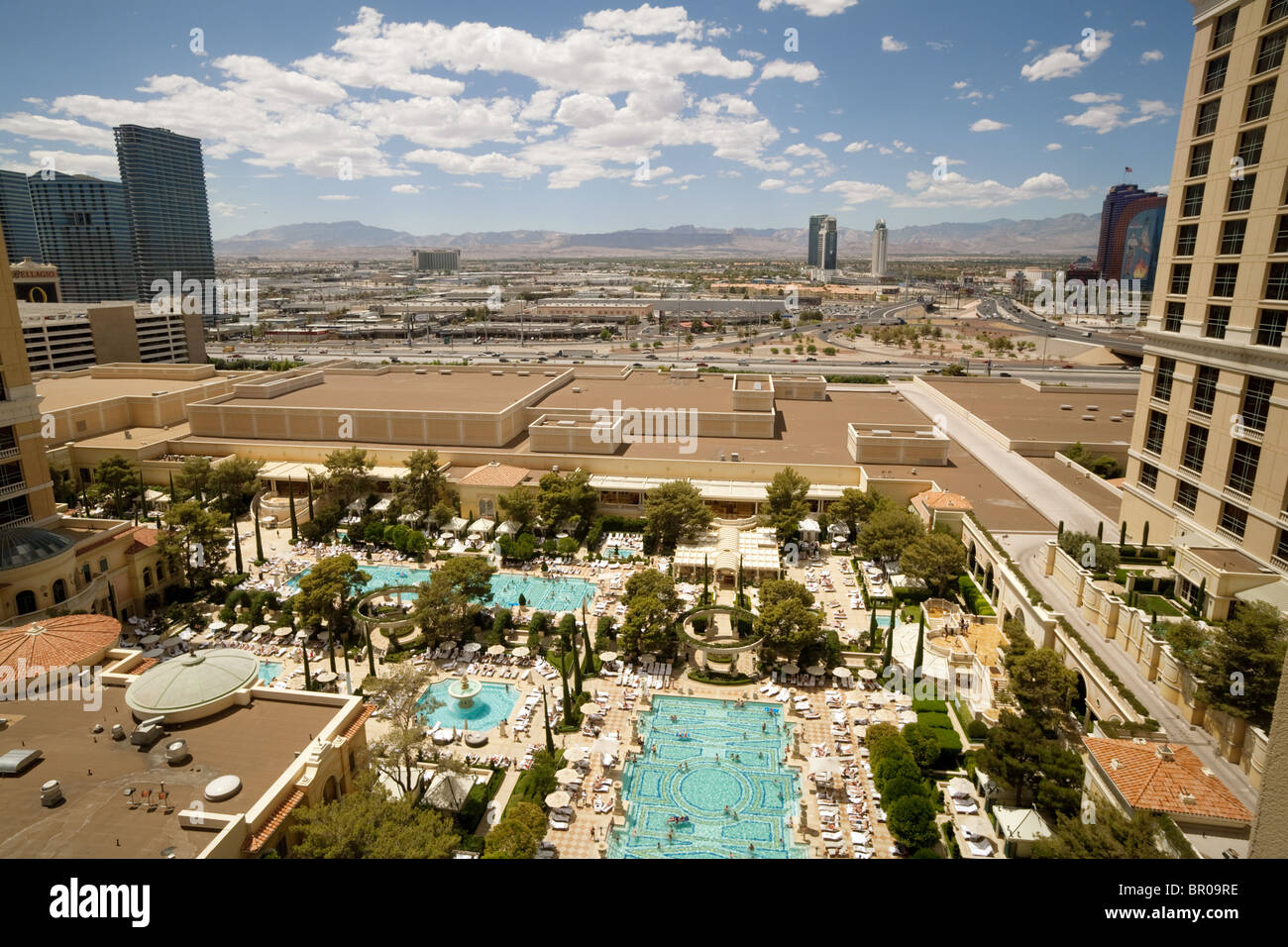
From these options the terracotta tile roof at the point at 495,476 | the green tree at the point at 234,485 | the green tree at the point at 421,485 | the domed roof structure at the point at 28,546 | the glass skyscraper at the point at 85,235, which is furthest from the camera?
the glass skyscraper at the point at 85,235

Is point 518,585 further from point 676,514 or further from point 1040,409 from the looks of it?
point 1040,409

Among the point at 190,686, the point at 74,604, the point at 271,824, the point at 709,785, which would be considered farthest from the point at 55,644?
the point at 709,785

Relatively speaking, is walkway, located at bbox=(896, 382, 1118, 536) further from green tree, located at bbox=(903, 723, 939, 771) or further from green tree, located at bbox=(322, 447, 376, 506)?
green tree, located at bbox=(322, 447, 376, 506)

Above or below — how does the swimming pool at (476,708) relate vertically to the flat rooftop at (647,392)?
below

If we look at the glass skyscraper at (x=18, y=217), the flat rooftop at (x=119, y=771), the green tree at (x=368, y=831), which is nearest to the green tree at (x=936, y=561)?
the green tree at (x=368, y=831)

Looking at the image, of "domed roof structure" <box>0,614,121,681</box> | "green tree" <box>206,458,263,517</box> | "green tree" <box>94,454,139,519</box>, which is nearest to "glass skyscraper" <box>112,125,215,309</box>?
"green tree" <box>94,454,139,519</box>

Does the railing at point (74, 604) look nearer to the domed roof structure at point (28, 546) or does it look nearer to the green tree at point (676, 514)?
the domed roof structure at point (28, 546)

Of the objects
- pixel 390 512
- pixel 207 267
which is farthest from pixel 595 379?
pixel 207 267
